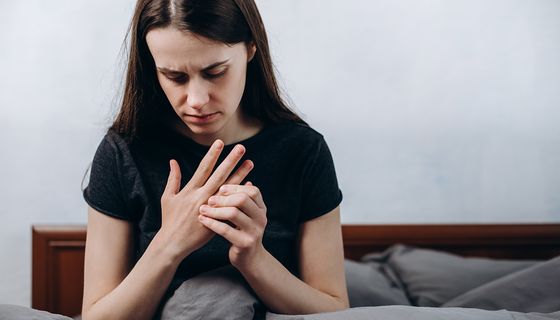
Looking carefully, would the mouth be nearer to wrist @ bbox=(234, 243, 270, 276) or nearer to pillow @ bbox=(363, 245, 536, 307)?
wrist @ bbox=(234, 243, 270, 276)

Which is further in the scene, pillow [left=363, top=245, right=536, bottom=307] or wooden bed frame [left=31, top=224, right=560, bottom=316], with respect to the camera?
wooden bed frame [left=31, top=224, right=560, bottom=316]

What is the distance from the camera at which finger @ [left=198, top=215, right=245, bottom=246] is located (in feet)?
3.26

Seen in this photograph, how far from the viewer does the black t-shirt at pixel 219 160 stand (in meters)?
1.16

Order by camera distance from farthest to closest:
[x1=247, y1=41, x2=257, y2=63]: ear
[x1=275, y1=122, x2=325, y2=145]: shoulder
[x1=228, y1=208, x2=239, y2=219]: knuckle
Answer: [x1=275, y1=122, x2=325, y2=145]: shoulder < [x1=247, y1=41, x2=257, y2=63]: ear < [x1=228, y1=208, x2=239, y2=219]: knuckle

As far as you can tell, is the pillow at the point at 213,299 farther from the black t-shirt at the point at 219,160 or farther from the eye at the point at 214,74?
the eye at the point at 214,74

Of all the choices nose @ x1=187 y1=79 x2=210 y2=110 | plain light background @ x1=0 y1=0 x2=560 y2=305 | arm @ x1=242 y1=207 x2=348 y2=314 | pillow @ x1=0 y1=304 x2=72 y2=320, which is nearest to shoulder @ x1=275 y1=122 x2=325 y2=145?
arm @ x1=242 y1=207 x2=348 y2=314

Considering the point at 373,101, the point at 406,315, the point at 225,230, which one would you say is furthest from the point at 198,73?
the point at 373,101

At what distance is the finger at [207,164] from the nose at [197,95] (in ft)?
0.20

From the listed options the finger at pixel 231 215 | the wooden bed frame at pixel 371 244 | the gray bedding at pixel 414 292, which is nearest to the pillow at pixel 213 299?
the gray bedding at pixel 414 292

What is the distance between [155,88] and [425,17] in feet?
3.97

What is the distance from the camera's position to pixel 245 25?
3.56 ft

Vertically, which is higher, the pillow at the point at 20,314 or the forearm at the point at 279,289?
the forearm at the point at 279,289

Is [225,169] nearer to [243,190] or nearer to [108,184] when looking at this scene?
[243,190]

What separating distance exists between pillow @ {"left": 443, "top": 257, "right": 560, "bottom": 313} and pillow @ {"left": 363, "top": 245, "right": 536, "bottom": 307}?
0.12 meters
